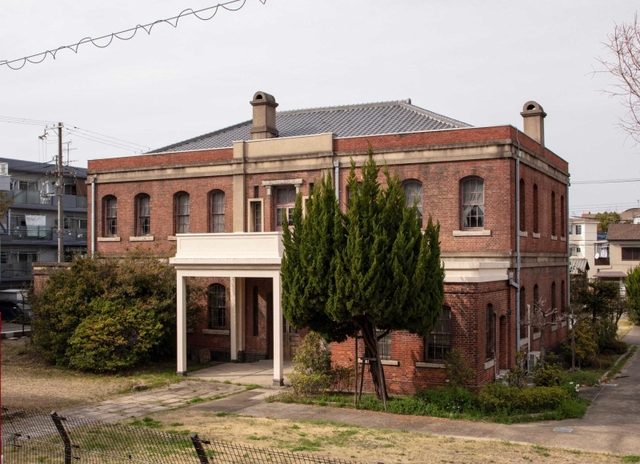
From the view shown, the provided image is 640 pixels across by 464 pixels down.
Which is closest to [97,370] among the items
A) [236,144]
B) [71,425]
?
Answer: [71,425]

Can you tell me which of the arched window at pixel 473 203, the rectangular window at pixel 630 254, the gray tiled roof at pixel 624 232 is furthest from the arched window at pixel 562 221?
the rectangular window at pixel 630 254

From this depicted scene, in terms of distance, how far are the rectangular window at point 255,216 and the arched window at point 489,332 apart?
10111mm

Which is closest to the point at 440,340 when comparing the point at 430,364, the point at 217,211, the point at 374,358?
the point at 430,364

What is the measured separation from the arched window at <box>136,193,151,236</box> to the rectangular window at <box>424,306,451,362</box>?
49.2 feet

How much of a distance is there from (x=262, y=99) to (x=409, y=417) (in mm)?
15874

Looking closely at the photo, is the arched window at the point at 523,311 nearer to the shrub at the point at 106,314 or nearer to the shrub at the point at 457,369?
the shrub at the point at 457,369

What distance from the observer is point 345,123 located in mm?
30078

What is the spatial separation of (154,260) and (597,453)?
17.3 meters

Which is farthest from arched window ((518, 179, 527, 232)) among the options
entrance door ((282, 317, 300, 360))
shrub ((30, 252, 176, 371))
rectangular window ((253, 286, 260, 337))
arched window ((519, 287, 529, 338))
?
shrub ((30, 252, 176, 371))

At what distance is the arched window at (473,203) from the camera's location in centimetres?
2444

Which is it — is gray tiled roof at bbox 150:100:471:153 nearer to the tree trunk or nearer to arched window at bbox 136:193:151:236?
arched window at bbox 136:193:151:236

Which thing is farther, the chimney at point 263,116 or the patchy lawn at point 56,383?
the chimney at point 263,116

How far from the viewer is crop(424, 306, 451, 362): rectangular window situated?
19.6m

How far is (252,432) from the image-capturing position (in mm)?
15516
